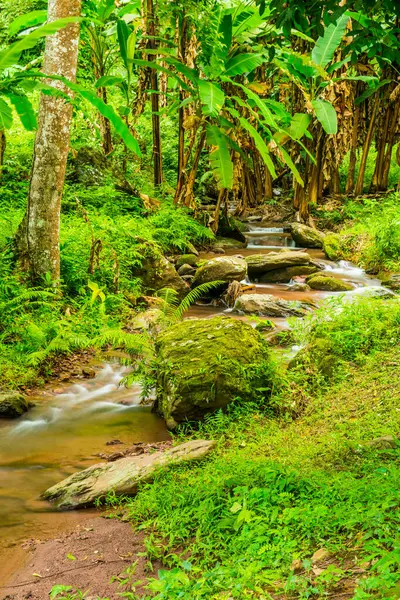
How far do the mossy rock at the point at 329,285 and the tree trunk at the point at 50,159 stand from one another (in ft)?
16.6

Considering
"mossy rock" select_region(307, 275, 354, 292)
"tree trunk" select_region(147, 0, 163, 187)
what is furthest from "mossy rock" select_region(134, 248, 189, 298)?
"tree trunk" select_region(147, 0, 163, 187)

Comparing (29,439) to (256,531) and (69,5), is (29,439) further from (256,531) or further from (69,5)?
(69,5)

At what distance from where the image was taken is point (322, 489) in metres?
3.11

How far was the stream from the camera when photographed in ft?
12.3

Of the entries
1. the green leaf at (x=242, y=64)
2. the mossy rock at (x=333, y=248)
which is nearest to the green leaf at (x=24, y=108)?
the green leaf at (x=242, y=64)

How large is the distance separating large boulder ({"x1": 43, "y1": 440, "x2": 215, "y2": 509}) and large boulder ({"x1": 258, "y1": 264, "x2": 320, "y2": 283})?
282 inches

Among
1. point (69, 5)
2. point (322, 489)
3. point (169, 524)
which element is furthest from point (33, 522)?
point (69, 5)

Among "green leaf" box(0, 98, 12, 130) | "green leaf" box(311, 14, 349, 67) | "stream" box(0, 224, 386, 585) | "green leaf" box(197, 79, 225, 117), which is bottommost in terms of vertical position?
"stream" box(0, 224, 386, 585)

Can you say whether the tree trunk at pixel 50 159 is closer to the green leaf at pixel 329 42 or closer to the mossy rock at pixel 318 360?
the mossy rock at pixel 318 360

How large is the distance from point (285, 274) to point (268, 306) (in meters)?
2.59

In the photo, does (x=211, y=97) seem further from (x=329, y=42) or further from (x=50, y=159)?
(x=329, y=42)

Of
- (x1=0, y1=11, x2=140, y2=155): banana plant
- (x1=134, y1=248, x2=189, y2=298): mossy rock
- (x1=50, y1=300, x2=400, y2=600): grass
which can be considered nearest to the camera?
(x1=50, y1=300, x2=400, y2=600): grass

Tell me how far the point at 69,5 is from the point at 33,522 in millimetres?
6072

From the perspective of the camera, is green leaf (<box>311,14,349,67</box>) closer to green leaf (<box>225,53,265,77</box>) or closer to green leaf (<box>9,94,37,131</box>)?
green leaf (<box>225,53,265,77</box>)
